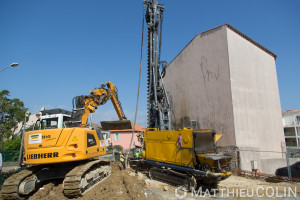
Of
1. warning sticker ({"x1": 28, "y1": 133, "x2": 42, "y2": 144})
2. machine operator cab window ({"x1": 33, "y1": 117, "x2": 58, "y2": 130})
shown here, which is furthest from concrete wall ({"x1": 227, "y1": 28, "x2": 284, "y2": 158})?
warning sticker ({"x1": 28, "y1": 133, "x2": 42, "y2": 144})

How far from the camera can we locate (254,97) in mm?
16125

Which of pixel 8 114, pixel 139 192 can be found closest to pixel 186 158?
pixel 139 192

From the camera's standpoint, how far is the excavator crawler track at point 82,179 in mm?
5833

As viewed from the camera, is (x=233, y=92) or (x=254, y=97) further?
(x=254, y=97)

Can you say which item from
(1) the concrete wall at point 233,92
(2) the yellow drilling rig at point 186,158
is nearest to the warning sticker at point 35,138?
(2) the yellow drilling rig at point 186,158

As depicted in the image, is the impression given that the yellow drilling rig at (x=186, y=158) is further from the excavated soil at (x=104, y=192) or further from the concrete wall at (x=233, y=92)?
the concrete wall at (x=233, y=92)

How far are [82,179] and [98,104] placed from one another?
4.09 metres

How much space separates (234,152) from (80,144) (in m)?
10.3

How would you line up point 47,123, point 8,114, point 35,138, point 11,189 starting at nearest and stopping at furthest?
point 11,189 < point 35,138 < point 47,123 < point 8,114

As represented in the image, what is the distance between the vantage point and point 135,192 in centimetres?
660

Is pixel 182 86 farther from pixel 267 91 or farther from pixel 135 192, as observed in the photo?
pixel 135 192

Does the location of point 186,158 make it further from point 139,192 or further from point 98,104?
point 98,104

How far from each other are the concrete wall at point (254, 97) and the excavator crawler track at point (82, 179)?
30.8 feet

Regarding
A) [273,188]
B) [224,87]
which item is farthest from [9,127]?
[273,188]
